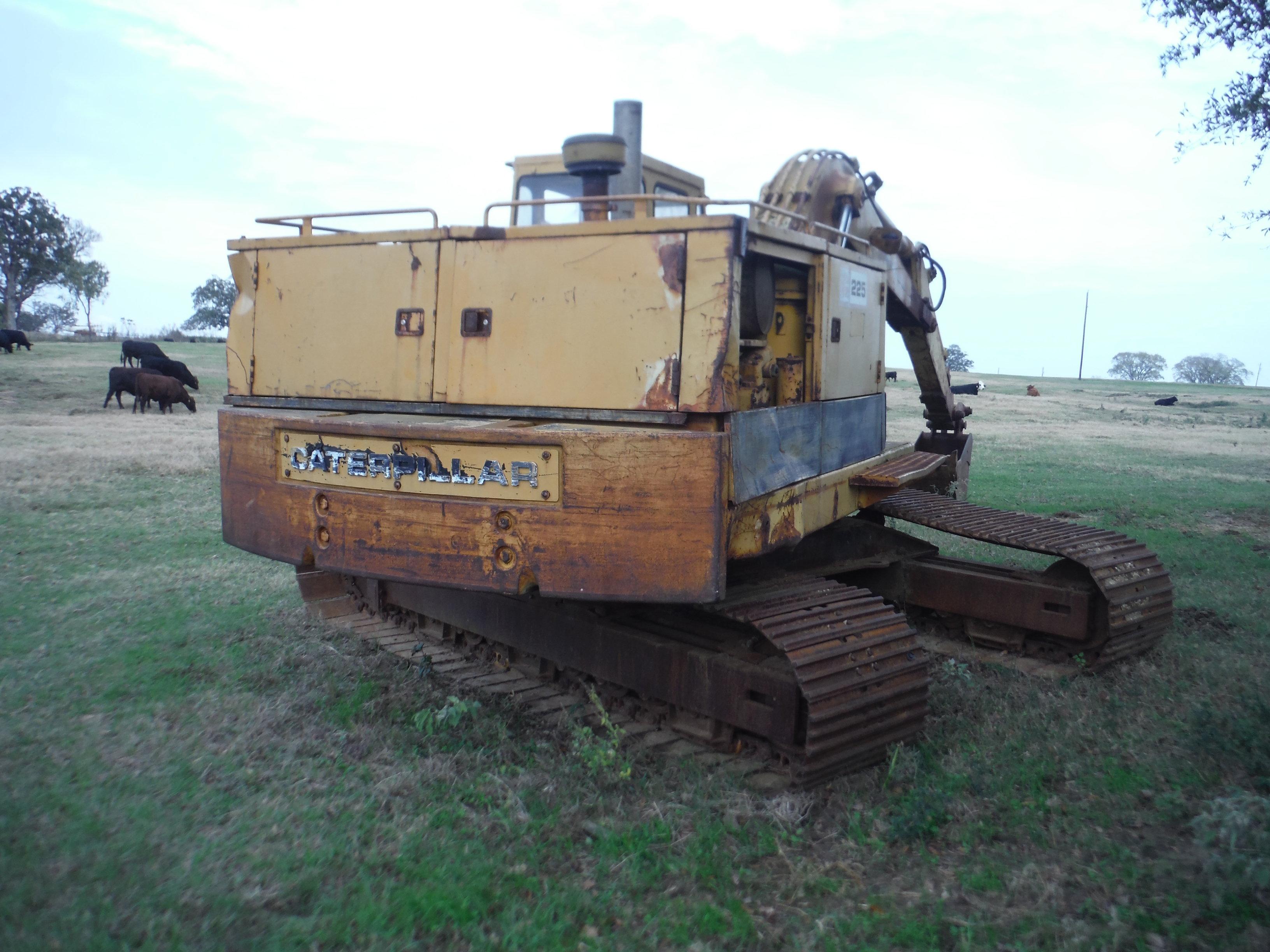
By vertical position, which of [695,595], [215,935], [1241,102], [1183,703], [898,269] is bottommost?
[215,935]

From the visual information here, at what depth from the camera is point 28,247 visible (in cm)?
5025

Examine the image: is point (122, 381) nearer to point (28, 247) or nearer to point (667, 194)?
point (667, 194)

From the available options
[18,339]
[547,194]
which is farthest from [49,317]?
[547,194]

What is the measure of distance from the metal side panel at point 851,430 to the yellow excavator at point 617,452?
0.03m

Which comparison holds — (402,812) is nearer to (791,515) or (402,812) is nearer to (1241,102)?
(791,515)

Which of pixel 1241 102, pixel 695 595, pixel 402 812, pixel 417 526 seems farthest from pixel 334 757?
pixel 1241 102

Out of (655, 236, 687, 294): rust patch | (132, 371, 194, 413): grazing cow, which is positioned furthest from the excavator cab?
(132, 371, 194, 413): grazing cow

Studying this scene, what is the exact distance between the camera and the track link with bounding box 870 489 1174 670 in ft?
17.6

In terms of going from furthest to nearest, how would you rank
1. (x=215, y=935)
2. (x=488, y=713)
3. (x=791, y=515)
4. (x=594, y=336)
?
(x=488, y=713)
(x=791, y=515)
(x=594, y=336)
(x=215, y=935)

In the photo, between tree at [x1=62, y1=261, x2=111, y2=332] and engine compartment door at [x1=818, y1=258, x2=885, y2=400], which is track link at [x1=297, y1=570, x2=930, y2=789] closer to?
engine compartment door at [x1=818, y1=258, x2=885, y2=400]

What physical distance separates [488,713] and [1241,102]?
8838 millimetres

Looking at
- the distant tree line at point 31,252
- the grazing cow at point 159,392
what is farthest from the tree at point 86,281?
the grazing cow at point 159,392

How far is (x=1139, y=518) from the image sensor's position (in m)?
10.1

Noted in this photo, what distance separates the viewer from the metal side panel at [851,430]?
5004 mm
